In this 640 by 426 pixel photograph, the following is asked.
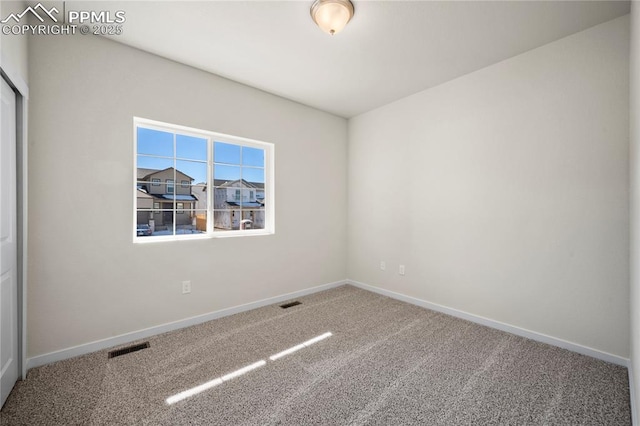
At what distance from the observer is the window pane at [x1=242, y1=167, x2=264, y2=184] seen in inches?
134

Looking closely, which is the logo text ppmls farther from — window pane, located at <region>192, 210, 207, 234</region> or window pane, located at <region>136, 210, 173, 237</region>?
window pane, located at <region>192, 210, 207, 234</region>

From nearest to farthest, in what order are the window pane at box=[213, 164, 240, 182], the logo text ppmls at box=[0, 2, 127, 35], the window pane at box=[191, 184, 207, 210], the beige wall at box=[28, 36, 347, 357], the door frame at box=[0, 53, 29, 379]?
the door frame at box=[0, 53, 29, 379], the logo text ppmls at box=[0, 2, 127, 35], the beige wall at box=[28, 36, 347, 357], the window pane at box=[191, 184, 207, 210], the window pane at box=[213, 164, 240, 182]

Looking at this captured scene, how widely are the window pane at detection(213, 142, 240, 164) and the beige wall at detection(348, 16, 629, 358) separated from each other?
2.01 m

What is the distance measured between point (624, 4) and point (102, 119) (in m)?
4.15

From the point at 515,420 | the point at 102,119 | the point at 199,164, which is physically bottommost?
the point at 515,420

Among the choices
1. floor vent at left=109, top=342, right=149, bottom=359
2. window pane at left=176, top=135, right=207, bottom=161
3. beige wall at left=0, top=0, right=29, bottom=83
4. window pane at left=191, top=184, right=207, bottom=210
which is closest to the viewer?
beige wall at left=0, top=0, right=29, bottom=83

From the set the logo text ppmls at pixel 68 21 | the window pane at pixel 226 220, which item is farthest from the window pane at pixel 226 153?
the logo text ppmls at pixel 68 21

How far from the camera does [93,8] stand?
80.0 inches

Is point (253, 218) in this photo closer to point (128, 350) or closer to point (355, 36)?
point (128, 350)

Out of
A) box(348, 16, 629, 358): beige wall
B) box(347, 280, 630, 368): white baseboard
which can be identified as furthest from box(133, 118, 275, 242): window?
box(347, 280, 630, 368): white baseboard

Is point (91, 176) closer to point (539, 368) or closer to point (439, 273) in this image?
point (439, 273)

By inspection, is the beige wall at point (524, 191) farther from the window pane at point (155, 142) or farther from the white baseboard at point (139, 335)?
the window pane at point (155, 142)

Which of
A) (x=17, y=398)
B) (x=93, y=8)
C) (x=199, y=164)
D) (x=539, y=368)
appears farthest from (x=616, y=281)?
(x=93, y=8)

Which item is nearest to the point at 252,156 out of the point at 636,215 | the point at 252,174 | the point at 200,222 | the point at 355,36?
the point at 252,174
